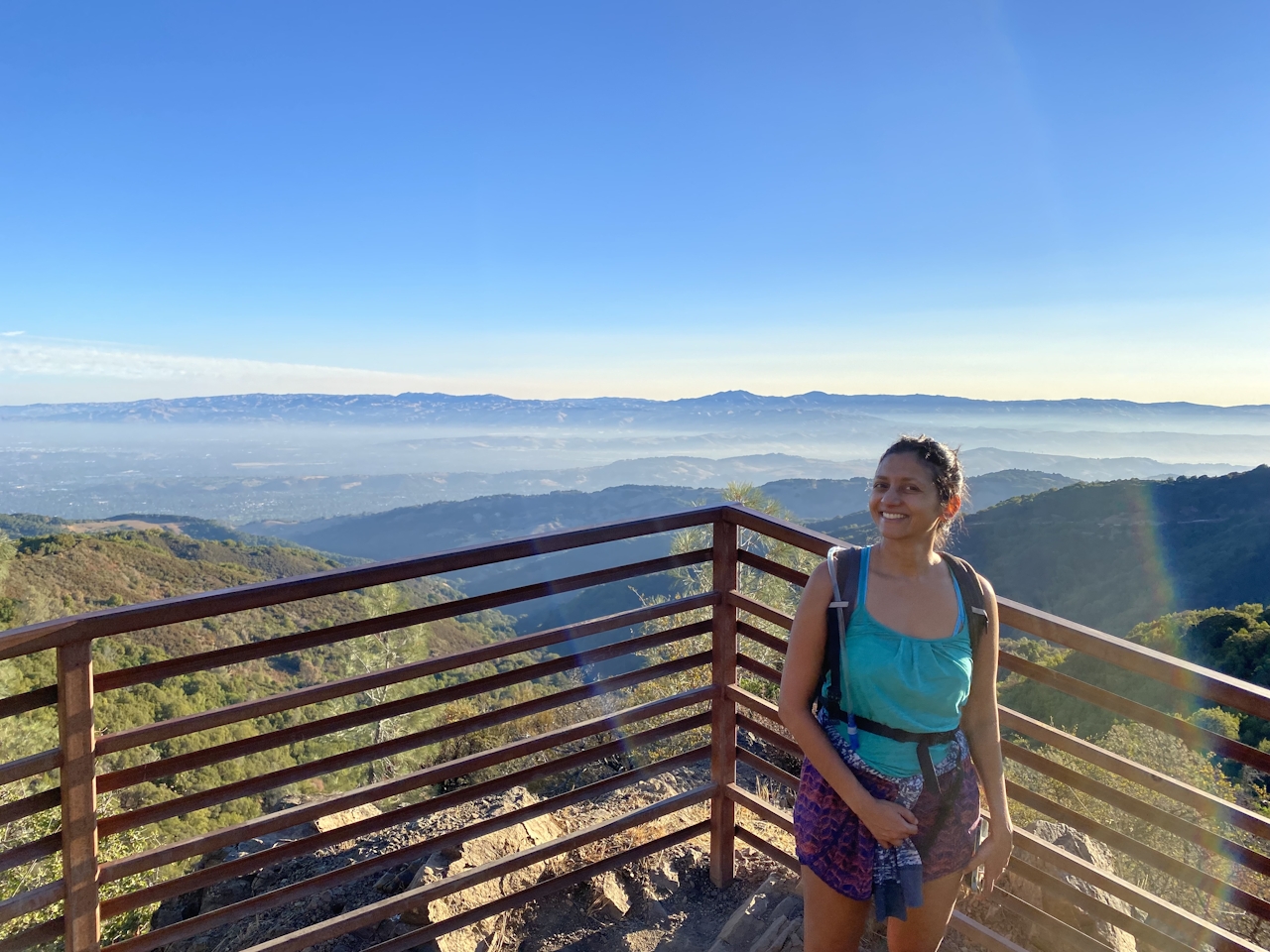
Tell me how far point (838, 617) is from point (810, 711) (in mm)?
208

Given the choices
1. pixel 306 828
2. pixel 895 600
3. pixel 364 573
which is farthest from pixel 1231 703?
pixel 306 828

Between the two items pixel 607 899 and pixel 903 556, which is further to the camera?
pixel 607 899

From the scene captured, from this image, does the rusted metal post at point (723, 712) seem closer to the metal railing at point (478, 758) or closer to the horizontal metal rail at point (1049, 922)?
the metal railing at point (478, 758)

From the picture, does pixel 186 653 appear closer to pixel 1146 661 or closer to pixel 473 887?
pixel 473 887

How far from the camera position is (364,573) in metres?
1.93

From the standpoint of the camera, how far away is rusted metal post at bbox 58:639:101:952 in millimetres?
1641

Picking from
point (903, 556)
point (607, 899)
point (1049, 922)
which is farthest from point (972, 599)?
point (607, 899)

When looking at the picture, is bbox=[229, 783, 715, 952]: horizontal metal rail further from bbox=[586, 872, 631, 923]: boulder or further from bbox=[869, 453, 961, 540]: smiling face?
bbox=[869, 453, 961, 540]: smiling face

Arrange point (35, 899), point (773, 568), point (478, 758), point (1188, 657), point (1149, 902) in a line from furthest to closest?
point (1188, 657), point (773, 568), point (478, 758), point (1149, 902), point (35, 899)

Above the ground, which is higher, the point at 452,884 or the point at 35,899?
the point at 35,899

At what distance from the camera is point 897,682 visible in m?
1.55

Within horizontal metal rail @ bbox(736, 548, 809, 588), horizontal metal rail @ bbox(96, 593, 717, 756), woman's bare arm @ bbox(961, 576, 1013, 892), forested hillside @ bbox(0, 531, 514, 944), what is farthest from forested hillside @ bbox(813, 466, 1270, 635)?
woman's bare arm @ bbox(961, 576, 1013, 892)

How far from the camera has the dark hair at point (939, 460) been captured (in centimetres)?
164

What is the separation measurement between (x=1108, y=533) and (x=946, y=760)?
173 ft
